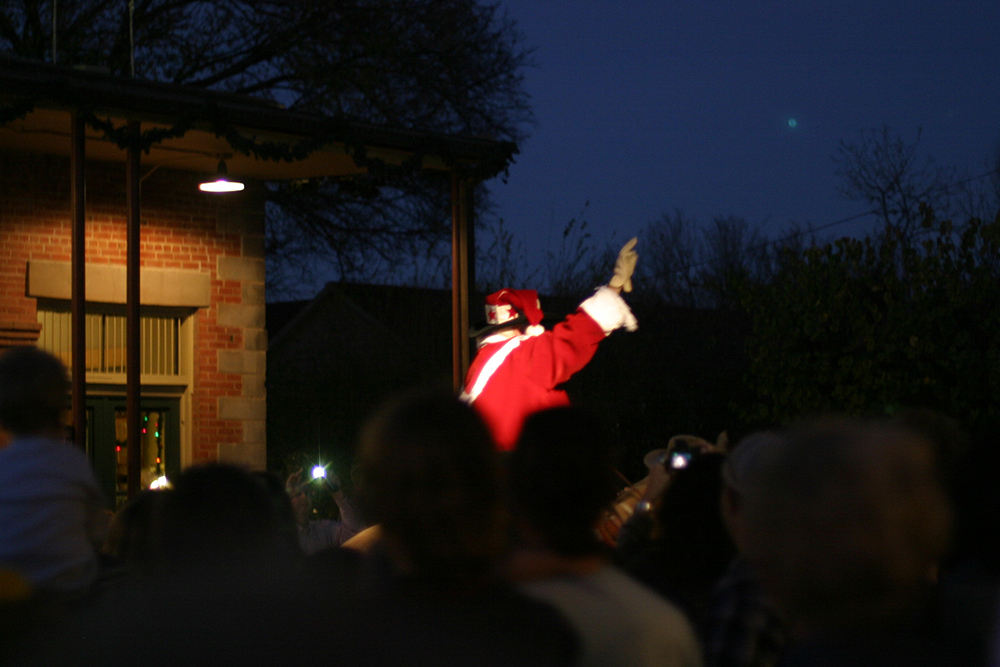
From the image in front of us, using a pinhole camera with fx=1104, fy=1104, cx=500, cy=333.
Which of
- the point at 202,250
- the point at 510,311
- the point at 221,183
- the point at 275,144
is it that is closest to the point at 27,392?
the point at 510,311

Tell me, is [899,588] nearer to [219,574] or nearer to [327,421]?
[219,574]

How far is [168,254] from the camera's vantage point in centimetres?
1010

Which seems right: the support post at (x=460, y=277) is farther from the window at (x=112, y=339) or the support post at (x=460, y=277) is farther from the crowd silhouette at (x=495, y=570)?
the crowd silhouette at (x=495, y=570)

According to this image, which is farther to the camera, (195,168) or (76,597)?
(195,168)

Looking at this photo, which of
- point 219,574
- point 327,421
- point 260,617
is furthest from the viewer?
point 327,421

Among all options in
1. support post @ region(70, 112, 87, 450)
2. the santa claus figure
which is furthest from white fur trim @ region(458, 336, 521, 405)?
support post @ region(70, 112, 87, 450)

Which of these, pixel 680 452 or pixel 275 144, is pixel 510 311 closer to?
pixel 275 144

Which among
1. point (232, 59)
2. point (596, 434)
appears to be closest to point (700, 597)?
point (596, 434)

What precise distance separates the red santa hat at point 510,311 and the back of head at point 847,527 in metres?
4.84

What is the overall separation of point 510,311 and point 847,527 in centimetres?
513

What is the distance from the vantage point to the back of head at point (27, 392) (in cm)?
274

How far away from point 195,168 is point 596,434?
8.49 metres

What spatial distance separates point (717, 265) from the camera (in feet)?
122

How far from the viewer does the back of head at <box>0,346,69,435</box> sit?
2.74 m
